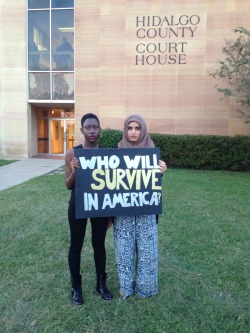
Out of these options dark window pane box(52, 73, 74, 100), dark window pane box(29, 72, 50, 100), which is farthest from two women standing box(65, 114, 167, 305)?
dark window pane box(29, 72, 50, 100)

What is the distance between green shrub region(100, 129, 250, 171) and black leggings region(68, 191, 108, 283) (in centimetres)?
1035

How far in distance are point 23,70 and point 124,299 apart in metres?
15.0

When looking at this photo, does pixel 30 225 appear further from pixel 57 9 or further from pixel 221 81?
pixel 57 9

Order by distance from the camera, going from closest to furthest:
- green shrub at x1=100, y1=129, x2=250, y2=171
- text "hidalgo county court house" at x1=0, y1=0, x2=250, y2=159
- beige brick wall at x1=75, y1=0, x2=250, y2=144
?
green shrub at x1=100, y1=129, x2=250, y2=171, beige brick wall at x1=75, y1=0, x2=250, y2=144, text "hidalgo county court house" at x1=0, y1=0, x2=250, y2=159

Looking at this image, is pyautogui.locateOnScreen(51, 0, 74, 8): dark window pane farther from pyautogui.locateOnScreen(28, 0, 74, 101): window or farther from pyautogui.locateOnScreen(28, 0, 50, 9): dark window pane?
pyautogui.locateOnScreen(28, 0, 50, 9): dark window pane

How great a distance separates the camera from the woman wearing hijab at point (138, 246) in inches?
111

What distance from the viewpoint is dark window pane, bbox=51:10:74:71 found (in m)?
15.2

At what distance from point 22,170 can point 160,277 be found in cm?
991

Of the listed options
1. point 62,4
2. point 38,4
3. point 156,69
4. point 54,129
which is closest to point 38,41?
point 38,4

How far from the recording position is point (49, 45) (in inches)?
604

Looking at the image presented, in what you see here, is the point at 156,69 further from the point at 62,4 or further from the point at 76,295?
the point at 76,295

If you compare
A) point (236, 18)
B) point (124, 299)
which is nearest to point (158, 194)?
point (124, 299)

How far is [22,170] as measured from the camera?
12164 mm

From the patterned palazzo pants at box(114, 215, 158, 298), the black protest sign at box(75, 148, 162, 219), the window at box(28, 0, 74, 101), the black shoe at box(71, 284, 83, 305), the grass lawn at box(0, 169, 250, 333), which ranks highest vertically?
the window at box(28, 0, 74, 101)
